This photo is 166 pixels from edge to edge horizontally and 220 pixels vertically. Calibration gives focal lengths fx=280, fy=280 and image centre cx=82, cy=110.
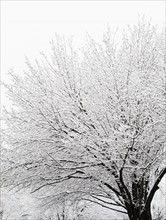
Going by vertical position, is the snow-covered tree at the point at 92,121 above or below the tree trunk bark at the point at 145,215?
above

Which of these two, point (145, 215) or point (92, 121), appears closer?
point (92, 121)

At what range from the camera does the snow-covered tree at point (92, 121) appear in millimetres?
5934

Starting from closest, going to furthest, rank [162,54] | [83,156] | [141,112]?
[141,112]
[83,156]
[162,54]

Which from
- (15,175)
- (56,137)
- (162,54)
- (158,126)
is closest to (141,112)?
(158,126)

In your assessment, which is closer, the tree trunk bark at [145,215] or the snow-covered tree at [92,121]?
the snow-covered tree at [92,121]

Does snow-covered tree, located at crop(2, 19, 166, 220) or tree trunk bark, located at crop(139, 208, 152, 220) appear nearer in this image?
snow-covered tree, located at crop(2, 19, 166, 220)

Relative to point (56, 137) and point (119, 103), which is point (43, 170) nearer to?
point (56, 137)

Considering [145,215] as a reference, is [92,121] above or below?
above

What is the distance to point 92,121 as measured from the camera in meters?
6.33

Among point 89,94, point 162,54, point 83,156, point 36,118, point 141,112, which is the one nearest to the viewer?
point 141,112

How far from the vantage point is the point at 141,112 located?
5.80 m

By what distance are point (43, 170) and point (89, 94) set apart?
2.18m

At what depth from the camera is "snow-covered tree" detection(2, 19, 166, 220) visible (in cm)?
593

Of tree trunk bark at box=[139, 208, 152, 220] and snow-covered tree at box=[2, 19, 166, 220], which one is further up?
snow-covered tree at box=[2, 19, 166, 220]
